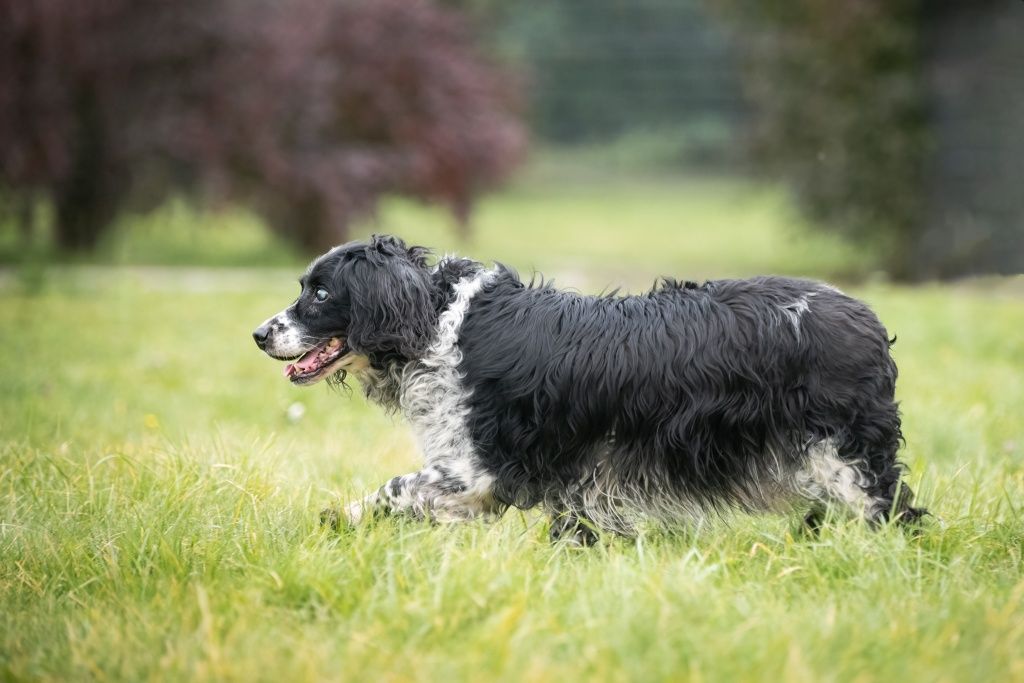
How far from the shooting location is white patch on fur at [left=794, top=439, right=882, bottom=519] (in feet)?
13.0

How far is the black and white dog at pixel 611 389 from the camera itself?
13.0 feet

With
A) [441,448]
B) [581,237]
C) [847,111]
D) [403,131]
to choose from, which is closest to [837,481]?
[441,448]

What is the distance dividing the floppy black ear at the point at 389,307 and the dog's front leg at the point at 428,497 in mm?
466

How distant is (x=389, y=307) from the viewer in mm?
4207

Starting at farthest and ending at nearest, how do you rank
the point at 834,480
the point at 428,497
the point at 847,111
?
the point at 847,111 < the point at 428,497 < the point at 834,480

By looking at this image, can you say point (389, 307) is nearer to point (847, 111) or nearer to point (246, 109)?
point (246, 109)

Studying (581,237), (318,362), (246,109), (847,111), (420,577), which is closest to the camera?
(420,577)

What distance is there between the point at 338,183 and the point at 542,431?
13.1 meters

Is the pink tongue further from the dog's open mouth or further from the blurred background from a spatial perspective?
the blurred background

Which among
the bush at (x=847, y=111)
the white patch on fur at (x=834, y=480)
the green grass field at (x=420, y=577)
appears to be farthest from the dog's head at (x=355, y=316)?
the bush at (x=847, y=111)

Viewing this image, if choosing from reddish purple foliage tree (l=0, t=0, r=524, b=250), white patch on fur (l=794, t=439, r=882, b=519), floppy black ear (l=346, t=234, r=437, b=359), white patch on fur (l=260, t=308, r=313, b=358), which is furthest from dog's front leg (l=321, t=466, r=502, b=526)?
reddish purple foliage tree (l=0, t=0, r=524, b=250)

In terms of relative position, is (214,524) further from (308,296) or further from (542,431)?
(542,431)

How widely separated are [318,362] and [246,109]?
39.7ft

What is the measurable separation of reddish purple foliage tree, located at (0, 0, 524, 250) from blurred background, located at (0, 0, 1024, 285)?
0.10 ft
